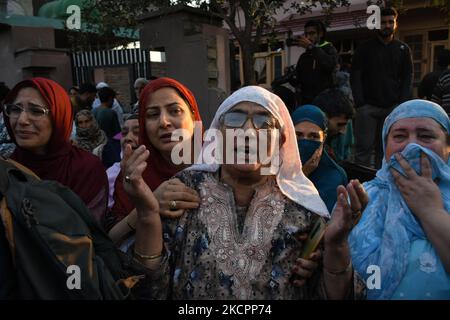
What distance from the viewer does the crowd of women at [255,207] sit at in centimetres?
155

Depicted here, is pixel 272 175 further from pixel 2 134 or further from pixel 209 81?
pixel 209 81

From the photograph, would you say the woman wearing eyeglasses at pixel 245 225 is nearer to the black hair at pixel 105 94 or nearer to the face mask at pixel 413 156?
the face mask at pixel 413 156

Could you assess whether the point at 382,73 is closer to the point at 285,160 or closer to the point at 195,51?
the point at 195,51

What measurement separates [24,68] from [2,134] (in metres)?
7.18

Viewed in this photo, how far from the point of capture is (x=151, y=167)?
7.31 ft

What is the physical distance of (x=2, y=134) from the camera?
294cm

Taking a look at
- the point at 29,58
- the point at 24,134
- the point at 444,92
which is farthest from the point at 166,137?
the point at 29,58

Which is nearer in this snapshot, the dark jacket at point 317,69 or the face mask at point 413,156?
the face mask at point 413,156

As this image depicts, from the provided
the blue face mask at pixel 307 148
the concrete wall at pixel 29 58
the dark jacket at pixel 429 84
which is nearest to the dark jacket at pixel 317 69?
the dark jacket at pixel 429 84

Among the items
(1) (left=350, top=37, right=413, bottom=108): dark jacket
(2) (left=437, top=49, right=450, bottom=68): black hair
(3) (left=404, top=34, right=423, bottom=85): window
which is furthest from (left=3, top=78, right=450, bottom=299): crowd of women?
(3) (left=404, top=34, right=423, bottom=85): window

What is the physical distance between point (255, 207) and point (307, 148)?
38.3 inches

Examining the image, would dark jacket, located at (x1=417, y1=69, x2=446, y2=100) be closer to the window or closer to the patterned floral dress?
the patterned floral dress

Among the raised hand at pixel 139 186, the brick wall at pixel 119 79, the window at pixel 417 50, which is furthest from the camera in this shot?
the window at pixel 417 50

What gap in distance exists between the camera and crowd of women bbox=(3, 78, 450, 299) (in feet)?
5.09
